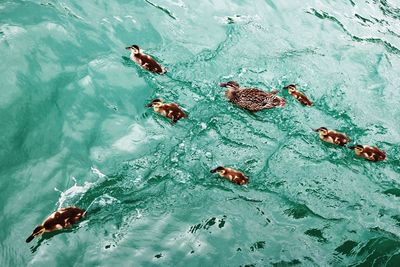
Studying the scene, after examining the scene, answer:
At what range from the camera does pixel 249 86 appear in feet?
17.5

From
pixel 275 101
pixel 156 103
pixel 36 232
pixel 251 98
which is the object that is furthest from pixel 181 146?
pixel 36 232

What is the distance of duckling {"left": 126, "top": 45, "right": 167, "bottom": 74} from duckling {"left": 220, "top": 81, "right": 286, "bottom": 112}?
0.92 meters

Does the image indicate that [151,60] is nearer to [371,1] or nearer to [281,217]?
[281,217]

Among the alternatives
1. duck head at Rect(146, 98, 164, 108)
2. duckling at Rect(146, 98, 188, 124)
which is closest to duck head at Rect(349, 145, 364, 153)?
duckling at Rect(146, 98, 188, 124)

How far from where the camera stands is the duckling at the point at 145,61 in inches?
193

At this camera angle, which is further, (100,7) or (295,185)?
(100,7)

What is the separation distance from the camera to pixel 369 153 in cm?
465

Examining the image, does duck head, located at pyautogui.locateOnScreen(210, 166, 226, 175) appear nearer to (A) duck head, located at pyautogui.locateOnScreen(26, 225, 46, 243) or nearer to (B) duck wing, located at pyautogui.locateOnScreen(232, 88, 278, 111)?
(B) duck wing, located at pyautogui.locateOnScreen(232, 88, 278, 111)

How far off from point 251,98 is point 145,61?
55.8 inches

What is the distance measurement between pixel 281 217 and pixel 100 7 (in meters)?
4.15

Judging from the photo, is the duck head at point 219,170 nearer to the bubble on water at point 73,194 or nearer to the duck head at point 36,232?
the bubble on water at point 73,194

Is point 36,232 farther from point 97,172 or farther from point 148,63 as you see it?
point 148,63

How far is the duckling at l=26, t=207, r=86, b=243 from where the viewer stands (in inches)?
127

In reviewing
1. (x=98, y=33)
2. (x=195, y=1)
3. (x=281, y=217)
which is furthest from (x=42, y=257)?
(x=195, y=1)
